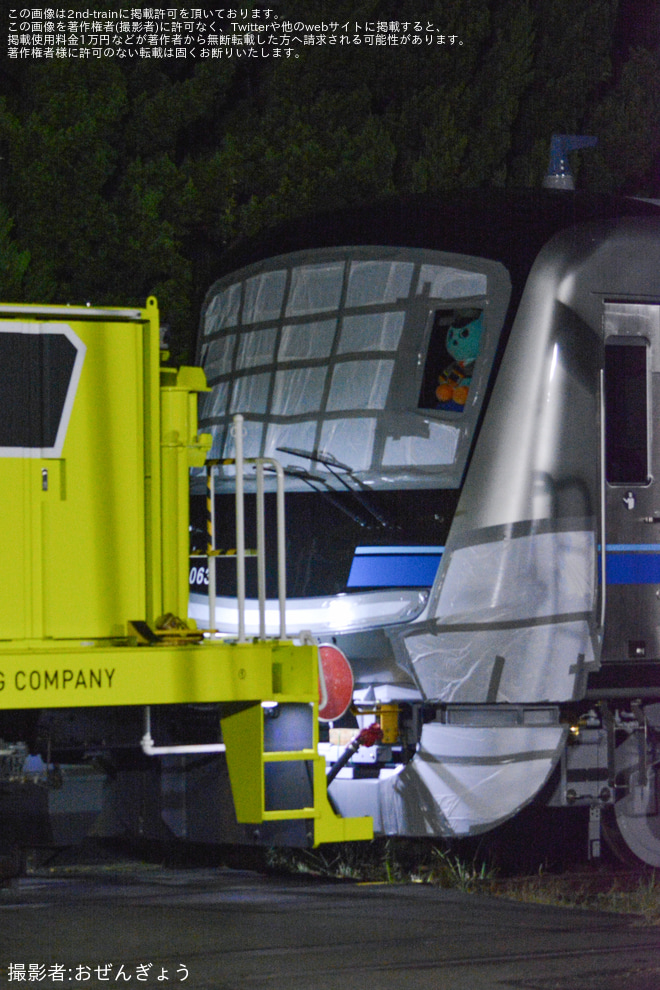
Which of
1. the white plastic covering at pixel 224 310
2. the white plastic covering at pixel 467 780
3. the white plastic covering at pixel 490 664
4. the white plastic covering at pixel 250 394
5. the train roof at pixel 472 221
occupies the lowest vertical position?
the white plastic covering at pixel 467 780

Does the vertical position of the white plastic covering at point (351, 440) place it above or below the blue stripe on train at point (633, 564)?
above

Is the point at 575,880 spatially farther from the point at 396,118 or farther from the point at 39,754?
the point at 396,118

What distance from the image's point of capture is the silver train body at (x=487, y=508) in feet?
30.0

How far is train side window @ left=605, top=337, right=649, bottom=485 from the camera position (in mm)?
9547

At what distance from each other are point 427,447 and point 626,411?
107 cm

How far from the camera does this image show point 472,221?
967 cm

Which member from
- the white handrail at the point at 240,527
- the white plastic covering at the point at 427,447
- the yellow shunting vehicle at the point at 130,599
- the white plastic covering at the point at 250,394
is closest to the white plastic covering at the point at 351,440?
the white plastic covering at the point at 427,447

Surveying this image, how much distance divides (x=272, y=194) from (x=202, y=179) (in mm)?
613

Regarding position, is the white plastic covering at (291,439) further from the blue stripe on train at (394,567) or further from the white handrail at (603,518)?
the white handrail at (603,518)

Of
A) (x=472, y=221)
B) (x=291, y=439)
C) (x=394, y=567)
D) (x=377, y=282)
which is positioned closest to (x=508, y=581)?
(x=394, y=567)

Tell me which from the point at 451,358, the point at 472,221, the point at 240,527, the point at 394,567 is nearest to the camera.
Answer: the point at 240,527

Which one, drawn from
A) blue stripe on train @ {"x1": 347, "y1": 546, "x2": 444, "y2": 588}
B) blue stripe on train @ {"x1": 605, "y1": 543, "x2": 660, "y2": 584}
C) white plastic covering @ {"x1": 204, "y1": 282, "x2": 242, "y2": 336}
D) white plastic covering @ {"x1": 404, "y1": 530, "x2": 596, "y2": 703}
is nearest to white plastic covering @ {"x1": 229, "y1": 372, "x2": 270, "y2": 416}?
white plastic covering @ {"x1": 204, "y1": 282, "x2": 242, "y2": 336}

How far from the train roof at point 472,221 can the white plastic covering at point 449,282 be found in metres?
0.11

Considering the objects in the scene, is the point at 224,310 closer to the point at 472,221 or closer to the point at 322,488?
the point at 322,488
